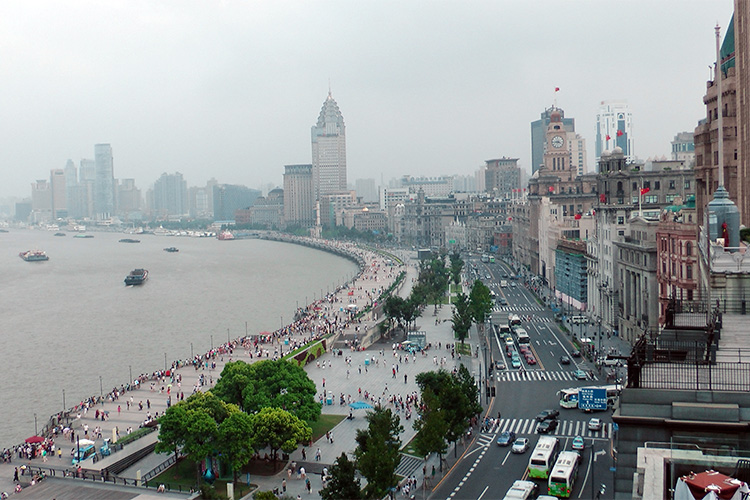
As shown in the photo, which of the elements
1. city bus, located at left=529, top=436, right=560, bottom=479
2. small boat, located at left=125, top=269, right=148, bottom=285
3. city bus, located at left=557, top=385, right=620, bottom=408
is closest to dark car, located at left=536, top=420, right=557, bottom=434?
city bus, located at left=557, top=385, right=620, bottom=408

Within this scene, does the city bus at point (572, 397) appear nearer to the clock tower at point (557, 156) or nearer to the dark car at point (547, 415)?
the dark car at point (547, 415)

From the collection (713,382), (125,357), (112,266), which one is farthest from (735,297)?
(112,266)

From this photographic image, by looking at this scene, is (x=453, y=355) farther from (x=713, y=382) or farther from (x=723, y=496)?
(x=723, y=496)

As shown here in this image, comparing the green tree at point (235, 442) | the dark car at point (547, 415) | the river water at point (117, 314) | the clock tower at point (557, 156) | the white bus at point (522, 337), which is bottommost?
the river water at point (117, 314)

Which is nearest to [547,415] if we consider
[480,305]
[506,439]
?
A: [506,439]

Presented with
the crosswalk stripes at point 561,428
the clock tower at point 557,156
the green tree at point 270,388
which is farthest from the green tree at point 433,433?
the clock tower at point 557,156

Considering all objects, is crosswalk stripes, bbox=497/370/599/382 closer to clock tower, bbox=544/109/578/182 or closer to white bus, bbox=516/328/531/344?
white bus, bbox=516/328/531/344

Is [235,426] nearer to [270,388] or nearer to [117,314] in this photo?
[270,388]

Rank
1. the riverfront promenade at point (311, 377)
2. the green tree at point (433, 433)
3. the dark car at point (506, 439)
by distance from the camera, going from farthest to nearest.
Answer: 1. the dark car at point (506, 439)
2. the riverfront promenade at point (311, 377)
3. the green tree at point (433, 433)
